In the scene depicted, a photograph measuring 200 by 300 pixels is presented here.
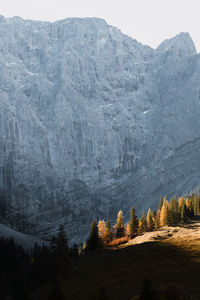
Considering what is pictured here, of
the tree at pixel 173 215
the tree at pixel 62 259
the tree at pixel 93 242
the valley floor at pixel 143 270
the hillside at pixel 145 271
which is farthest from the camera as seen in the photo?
the tree at pixel 173 215

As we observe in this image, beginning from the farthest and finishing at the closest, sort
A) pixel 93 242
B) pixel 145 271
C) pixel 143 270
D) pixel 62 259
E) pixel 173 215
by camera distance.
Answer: pixel 173 215, pixel 93 242, pixel 62 259, pixel 143 270, pixel 145 271

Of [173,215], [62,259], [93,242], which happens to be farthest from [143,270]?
[173,215]

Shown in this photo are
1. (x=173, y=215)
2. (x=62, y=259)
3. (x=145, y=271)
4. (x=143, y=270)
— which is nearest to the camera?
(x=145, y=271)

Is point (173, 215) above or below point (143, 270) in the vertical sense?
below

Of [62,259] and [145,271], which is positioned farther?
[62,259]

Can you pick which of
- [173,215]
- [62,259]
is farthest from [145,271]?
[173,215]

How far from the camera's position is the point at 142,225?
3846 inches

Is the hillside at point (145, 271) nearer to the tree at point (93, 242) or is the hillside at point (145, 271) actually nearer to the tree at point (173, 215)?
the tree at point (93, 242)

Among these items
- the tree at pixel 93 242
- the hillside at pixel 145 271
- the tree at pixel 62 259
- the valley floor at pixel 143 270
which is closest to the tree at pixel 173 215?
the tree at pixel 93 242

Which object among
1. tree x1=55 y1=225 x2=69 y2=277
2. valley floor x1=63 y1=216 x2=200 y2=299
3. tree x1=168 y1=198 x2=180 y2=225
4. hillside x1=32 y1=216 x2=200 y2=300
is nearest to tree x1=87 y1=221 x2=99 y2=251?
hillside x1=32 y1=216 x2=200 y2=300

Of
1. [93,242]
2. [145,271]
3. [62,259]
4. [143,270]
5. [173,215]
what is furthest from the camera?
[173,215]

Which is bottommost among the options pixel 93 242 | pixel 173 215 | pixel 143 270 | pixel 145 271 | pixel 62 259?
pixel 93 242

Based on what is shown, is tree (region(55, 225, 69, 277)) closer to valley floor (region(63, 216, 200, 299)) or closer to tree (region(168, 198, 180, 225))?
valley floor (region(63, 216, 200, 299))

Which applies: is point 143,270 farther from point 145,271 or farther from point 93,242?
point 93,242
